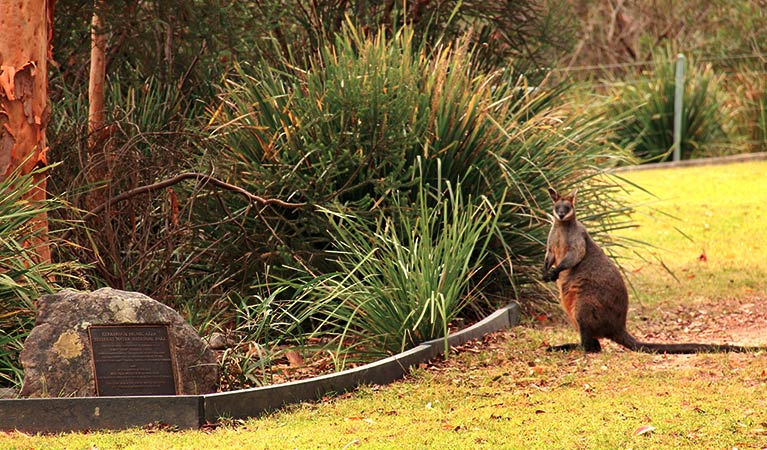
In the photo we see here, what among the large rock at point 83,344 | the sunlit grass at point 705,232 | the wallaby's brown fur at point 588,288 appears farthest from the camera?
the sunlit grass at point 705,232

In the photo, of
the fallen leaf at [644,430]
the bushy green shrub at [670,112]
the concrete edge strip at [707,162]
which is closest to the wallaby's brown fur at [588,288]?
the fallen leaf at [644,430]

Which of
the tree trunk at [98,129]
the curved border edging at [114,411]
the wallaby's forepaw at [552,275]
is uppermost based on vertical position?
the tree trunk at [98,129]

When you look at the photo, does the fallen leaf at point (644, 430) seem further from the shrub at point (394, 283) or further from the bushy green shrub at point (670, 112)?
the bushy green shrub at point (670, 112)

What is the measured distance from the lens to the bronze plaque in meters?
7.01

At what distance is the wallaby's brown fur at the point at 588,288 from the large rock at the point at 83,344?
2.82 meters

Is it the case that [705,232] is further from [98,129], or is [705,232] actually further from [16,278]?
[16,278]

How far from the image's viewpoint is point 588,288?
8.74 meters

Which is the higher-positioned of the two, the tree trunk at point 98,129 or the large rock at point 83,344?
the tree trunk at point 98,129

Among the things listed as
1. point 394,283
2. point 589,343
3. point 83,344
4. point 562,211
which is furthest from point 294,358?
point 562,211

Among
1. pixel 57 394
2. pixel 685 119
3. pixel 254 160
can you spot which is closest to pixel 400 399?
pixel 57 394

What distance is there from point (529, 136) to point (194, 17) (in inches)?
154

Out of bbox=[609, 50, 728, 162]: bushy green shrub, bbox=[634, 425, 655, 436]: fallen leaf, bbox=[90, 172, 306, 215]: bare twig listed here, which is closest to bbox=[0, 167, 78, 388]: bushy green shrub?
bbox=[90, 172, 306, 215]: bare twig

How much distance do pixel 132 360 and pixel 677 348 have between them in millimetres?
3878

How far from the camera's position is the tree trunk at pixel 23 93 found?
27.8ft
